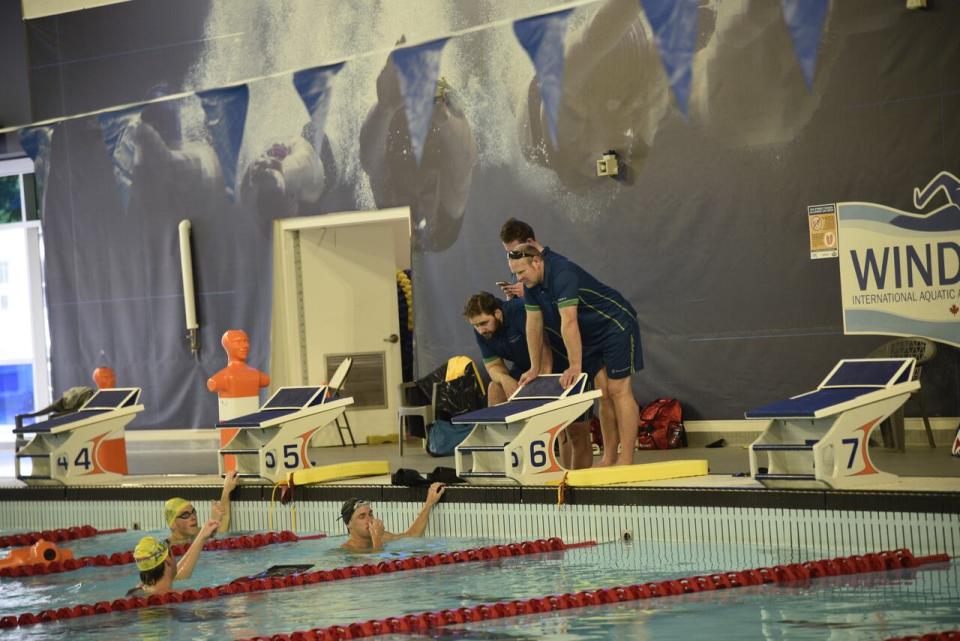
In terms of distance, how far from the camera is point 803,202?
35.4 ft

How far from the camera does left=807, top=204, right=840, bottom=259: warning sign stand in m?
10.6

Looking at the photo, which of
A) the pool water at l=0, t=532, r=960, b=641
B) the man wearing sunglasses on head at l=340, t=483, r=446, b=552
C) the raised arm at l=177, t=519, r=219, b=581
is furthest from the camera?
the man wearing sunglasses on head at l=340, t=483, r=446, b=552

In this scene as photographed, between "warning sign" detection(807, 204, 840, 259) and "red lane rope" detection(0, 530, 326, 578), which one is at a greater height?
"warning sign" detection(807, 204, 840, 259)

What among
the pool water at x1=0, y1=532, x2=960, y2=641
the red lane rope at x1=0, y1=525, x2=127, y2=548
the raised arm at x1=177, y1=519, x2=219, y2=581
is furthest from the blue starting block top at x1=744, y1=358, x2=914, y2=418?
the red lane rope at x1=0, y1=525, x2=127, y2=548

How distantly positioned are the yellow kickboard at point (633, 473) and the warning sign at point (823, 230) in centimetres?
284

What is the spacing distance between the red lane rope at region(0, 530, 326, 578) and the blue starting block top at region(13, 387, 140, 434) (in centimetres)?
211

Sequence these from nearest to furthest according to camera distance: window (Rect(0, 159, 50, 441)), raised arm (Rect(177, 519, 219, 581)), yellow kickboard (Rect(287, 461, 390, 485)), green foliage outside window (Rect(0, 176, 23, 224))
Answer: raised arm (Rect(177, 519, 219, 581)) → yellow kickboard (Rect(287, 461, 390, 485)) → window (Rect(0, 159, 50, 441)) → green foliage outside window (Rect(0, 176, 23, 224))

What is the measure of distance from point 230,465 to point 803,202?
4.76m

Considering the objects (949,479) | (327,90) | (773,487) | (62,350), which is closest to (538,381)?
(773,487)

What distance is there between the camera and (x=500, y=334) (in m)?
9.16

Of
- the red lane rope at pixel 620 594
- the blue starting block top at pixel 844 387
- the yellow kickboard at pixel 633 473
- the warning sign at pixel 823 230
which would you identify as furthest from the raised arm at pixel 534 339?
the warning sign at pixel 823 230

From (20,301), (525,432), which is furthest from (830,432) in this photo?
(20,301)

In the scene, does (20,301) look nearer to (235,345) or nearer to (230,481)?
(235,345)

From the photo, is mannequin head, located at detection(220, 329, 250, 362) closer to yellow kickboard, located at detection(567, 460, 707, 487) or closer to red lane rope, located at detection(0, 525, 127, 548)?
red lane rope, located at detection(0, 525, 127, 548)
